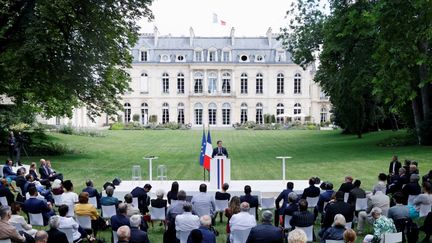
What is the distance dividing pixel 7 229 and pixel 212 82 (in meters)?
66.3

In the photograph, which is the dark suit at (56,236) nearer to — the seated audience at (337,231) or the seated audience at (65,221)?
the seated audience at (65,221)

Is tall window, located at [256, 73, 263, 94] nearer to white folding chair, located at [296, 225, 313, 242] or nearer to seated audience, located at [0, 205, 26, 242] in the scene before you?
white folding chair, located at [296, 225, 313, 242]

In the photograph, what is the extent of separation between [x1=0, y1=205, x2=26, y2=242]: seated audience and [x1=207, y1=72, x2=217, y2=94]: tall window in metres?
65.8

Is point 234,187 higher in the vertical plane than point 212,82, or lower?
lower

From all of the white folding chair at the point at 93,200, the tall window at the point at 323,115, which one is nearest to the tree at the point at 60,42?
the white folding chair at the point at 93,200

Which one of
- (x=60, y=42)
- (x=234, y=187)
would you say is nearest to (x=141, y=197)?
(x=234, y=187)

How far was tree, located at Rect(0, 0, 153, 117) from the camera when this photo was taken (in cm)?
2080

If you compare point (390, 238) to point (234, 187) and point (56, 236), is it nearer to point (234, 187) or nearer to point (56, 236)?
point (56, 236)

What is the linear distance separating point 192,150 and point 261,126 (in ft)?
101

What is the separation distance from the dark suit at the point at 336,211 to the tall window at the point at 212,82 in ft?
212

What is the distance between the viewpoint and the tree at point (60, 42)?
68.2ft

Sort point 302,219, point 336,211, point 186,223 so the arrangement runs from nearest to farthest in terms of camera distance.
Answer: point 186,223
point 302,219
point 336,211

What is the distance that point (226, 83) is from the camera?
74.5 m

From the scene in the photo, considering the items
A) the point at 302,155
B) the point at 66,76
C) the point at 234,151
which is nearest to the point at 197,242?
the point at 66,76
